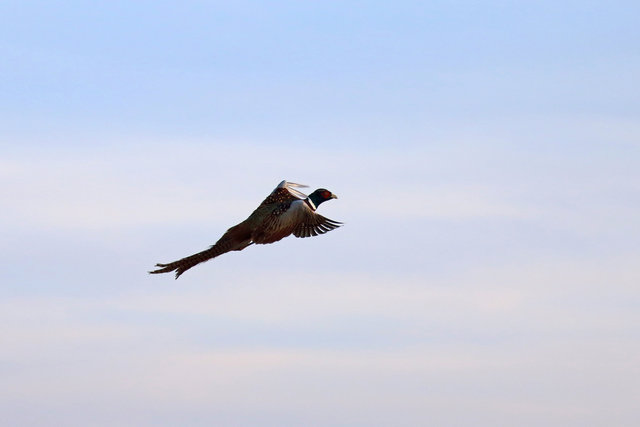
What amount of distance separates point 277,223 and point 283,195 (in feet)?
4.87

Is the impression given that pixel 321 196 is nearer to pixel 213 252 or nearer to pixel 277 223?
pixel 277 223

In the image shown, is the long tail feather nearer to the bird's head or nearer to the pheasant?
the pheasant

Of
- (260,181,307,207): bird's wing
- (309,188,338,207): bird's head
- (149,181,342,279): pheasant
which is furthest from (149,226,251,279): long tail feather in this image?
(309,188,338,207): bird's head

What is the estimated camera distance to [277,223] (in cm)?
2272

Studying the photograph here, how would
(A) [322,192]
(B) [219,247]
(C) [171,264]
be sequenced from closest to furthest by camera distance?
(C) [171,264] < (B) [219,247] < (A) [322,192]

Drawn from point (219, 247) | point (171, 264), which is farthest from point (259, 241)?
point (171, 264)

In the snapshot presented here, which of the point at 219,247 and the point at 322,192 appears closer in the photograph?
the point at 219,247

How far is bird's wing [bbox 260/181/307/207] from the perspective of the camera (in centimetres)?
2352

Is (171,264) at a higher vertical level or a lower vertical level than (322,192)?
lower

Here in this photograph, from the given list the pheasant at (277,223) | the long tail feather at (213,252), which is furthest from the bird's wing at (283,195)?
the long tail feather at (213,252)

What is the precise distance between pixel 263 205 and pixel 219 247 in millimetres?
2215

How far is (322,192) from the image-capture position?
2433 centimetres

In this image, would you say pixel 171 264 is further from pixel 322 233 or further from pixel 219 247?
pixel 322 233

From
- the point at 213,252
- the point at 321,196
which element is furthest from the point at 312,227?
the point at 213,252
